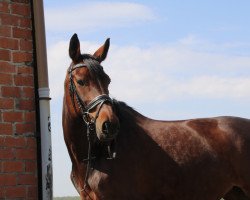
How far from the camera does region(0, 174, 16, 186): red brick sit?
382 cm

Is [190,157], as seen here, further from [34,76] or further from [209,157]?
[34,76]

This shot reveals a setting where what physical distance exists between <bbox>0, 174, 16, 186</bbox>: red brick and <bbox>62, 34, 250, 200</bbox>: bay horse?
2.75ft

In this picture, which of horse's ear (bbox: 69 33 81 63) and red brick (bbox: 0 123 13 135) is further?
horse's ear (bbox: 69 33 81 63)

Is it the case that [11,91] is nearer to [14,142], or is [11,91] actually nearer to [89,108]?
[14,142]

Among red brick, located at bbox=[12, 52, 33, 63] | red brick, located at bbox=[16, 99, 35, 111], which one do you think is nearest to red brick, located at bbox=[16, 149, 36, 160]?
red brick, located at bbox=[16, 99, 35, 111]

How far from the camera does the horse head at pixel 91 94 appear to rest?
409cm

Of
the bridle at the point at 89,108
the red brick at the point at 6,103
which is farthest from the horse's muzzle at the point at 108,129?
the red brick at the point at 6,103

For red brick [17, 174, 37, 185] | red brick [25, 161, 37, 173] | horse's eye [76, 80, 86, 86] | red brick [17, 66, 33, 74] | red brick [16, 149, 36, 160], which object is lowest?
red brick [17, 174, 37, 185]

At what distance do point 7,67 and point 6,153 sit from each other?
76 centimetres

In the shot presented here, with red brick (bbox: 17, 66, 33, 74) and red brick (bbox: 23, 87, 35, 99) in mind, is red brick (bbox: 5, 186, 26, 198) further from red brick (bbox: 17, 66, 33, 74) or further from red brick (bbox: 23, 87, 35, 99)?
red brick (bbox: 17, 66, 33, 74)

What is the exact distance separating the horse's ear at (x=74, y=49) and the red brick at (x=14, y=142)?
1.13 m

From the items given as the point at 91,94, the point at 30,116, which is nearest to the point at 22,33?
the point at 30,116

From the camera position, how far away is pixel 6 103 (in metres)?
3.90

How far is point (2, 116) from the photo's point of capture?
3861 millimetres
